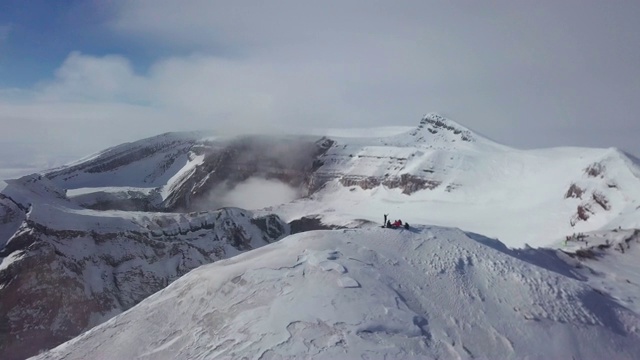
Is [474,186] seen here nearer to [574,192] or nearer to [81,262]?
[574,192]

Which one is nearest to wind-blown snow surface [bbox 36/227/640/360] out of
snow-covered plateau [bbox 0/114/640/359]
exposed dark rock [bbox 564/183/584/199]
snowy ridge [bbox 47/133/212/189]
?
snow-covered plateau [bbox 0/114/640/359]

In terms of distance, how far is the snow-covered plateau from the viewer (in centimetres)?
1639

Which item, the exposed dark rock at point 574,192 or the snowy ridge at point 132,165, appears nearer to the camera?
the exposed dark rock at point 574,192

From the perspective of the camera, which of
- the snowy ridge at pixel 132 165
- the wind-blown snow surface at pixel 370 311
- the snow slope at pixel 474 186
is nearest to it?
the wind-blown snow surface at pixel 370 311

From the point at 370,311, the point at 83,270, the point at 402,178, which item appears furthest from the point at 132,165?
the point at 370,311

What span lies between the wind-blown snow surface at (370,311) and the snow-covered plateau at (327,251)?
0.24 feet

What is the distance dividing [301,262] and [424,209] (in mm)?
64830

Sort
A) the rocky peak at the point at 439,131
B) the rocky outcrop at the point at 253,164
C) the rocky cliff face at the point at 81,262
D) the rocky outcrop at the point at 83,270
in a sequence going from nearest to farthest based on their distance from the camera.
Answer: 1. the rocky outcrop at the point at 83,270
2. the rocky cliff face at the point at 81,262
3. the rocky outcrop at the point at 253,164
4. the rocky peak at the point at 439,131

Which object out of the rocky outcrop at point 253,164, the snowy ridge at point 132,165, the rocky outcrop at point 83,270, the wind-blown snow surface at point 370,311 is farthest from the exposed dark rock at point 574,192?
the snowy ridge at point 132,165

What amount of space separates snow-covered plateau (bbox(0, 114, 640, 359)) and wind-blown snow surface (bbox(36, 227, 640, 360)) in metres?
0.07

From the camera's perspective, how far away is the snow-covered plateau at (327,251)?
53.8ft

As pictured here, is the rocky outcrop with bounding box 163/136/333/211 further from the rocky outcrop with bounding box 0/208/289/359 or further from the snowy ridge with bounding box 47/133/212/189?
the rocky outcrop with bounding box 0/208/289/359

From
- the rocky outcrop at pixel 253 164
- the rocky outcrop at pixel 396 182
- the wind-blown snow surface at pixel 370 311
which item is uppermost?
the wind-blown snow surface at pixel 370 311

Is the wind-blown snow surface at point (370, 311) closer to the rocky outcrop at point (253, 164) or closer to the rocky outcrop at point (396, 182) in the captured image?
the rocky outcrop at point (396, 182)
